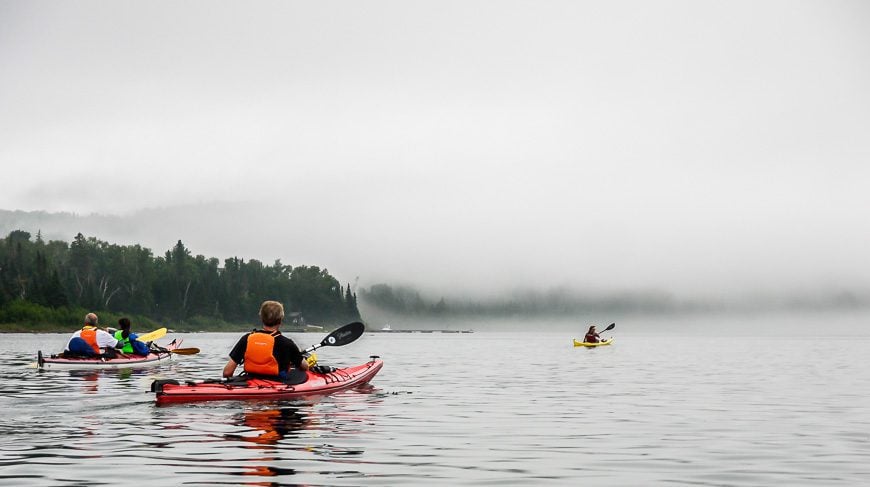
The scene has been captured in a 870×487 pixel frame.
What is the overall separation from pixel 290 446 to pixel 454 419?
598 cm

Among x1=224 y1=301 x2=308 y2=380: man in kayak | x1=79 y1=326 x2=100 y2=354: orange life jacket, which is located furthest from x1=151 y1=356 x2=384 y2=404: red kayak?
x1=79 y1=326 x2=100 y2=354: orange life jacket

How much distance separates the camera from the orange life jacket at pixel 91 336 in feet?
127

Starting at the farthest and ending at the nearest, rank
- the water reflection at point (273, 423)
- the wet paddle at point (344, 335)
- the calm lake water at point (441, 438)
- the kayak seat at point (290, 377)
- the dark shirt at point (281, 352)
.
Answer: the wet paddle at point (344, 335)
the kayak seat at point (290, 377)
the dark shirt at point (281, 352)
the water reflection at point (273, 423)
the calm lake water at point (441, 438)

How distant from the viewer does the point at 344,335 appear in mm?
29578

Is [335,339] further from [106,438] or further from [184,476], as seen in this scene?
[184,476]

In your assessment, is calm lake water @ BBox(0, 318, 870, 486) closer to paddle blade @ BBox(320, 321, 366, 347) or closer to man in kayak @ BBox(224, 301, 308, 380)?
man in kayak @ BBox(224, 301, 308, 380)

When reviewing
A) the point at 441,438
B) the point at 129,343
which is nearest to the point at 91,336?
the point at 129,343

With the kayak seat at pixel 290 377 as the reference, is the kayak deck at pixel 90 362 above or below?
above

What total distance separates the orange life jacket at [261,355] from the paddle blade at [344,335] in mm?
6054

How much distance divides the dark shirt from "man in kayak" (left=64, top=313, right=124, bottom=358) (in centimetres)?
1749

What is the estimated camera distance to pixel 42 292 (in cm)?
17525

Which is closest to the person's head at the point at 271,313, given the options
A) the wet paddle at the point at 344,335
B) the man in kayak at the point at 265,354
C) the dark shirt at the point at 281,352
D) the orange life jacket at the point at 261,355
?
the man in kayak at the point at 265,354

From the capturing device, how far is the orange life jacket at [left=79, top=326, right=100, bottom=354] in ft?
127

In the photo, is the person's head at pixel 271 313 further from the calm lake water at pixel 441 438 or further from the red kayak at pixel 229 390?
the red kayak at pixel 229 390
